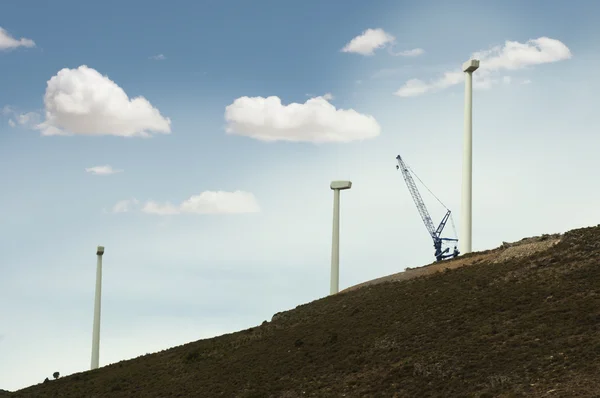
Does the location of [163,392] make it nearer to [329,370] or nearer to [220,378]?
[220,378]

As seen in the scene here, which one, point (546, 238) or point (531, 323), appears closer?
point (531, 323)

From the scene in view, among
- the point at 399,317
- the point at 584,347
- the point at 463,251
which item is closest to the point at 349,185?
the point at 463,251

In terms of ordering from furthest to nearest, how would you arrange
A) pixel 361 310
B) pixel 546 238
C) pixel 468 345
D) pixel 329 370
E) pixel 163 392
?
pixel 546 238
pixel 361 310
pixel 163 392
pixel 329 370
pixel 468 345

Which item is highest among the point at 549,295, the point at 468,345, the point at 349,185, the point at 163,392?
the point at 349,185

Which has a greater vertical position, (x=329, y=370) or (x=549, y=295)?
(x=549, y=295)

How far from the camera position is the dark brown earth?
4272 centimetres

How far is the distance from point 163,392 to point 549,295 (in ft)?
104

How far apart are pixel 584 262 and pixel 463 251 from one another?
18.4 meters

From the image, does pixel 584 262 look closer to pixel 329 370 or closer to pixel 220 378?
pixel 329 370

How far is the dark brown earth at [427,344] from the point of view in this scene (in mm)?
42719

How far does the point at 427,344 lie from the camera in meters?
Answer: 51.9

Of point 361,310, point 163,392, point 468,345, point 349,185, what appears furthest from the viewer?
point 349,185

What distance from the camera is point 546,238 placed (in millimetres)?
73125

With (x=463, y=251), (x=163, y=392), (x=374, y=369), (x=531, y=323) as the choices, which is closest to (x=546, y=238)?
(x=463, y=251)
